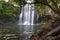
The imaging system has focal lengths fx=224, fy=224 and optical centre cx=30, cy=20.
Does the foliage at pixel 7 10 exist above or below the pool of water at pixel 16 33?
above

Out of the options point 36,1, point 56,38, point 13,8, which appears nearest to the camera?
point 56,38

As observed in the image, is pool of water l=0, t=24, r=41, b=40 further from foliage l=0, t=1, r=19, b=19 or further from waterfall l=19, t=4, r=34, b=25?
foliage l=0, t=1, r=19, b=19

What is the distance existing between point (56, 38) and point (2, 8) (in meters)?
27.3

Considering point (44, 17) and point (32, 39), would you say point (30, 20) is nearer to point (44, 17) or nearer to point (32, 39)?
point (44, 17)

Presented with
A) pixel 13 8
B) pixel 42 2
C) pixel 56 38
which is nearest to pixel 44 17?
pixel 13 8

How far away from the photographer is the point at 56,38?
1446 cm

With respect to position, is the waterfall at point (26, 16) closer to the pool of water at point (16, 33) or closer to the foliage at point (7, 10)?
the foliage at point (7, 10)

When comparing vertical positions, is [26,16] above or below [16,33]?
above

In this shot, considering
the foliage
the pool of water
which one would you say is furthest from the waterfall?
the pool of water

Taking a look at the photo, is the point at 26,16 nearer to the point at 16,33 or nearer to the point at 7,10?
the point at 7,10

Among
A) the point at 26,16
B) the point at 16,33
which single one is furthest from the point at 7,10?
the point at 16,33

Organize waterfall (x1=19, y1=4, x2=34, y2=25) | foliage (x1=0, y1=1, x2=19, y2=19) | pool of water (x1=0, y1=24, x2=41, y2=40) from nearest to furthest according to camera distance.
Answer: pool of water (x1=0, y1=24, x2=41, y2=40) → foliage (x1=0, y1=1, x2=19, y2=19) → waterfall (x1=19, y1=4, x2=34, y2=25)

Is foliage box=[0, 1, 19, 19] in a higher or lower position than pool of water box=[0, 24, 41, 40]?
higher

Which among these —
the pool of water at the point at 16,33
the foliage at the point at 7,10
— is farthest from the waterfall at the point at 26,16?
the pool of water at the point at 16,33
